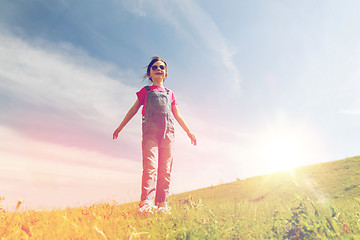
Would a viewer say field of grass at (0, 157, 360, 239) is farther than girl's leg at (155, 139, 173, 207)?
No

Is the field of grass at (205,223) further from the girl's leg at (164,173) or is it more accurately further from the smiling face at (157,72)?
the smiling face at (157,72)

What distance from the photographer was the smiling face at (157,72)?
607cm

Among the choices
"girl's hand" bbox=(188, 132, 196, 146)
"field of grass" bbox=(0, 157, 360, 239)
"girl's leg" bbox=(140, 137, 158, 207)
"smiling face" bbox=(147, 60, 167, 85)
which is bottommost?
"field of grass" bbox=(0, 157, 360, 239)

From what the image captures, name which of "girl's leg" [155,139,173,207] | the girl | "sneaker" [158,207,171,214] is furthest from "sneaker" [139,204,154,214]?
"girl's leg" [155,139,173,207]

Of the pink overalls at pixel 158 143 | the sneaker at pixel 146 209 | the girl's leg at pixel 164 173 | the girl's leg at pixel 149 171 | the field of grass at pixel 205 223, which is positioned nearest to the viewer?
the field of grass at pixel 205 223

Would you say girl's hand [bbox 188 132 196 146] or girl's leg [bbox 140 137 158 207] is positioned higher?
girl's hand [bbox 188 132 196 146]

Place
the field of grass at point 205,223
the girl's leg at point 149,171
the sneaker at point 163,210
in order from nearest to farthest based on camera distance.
A: the field of grass at point 205,223 < the sneaker at point 163,210 < the girl's leg at point 149,171

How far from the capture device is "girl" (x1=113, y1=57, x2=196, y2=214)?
529 cm

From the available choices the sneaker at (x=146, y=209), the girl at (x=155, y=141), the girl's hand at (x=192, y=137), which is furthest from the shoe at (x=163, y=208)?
the girl's hand at (x=192, y=137)

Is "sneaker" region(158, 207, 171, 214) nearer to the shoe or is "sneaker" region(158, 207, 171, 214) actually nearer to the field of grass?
the shoe

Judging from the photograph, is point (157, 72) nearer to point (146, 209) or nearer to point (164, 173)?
point (164, 173)

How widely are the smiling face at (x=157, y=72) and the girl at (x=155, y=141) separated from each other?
187 mm

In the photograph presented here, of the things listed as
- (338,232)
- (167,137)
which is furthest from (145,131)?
(338,232)

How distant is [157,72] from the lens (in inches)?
239
